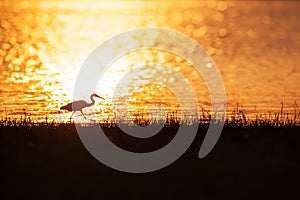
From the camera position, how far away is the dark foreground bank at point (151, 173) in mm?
11906

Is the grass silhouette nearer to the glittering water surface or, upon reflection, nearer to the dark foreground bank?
the dark foreground bank

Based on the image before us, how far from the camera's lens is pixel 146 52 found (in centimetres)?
3919

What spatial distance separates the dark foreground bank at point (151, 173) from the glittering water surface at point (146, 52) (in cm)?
582

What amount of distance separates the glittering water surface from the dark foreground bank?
5818 millimetres

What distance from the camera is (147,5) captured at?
86.1 metres

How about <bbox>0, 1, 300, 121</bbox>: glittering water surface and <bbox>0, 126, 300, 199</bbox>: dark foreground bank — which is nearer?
<bbox>0, 126, 300, 199</bbox>: dark foreground bank

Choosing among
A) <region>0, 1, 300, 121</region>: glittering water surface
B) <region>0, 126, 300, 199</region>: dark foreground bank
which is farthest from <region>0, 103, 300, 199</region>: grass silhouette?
<region>0, 1, 300, 121</region>: glittering water surface

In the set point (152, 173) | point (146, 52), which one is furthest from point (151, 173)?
point (146, 52)

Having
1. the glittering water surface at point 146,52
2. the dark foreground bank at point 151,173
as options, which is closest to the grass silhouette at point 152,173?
the dark foreground bank at point 151,173

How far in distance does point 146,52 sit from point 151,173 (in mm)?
26626

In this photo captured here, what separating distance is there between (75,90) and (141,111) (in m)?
5.11

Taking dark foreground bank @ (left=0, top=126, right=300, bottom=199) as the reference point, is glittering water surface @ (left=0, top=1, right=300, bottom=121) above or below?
above

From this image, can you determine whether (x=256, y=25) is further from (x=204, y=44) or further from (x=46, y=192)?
(x=46, y=192)

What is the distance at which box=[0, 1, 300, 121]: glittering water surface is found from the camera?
23562 mm
